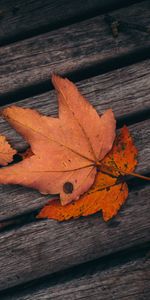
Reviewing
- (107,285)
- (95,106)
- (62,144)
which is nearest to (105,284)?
(107,285)

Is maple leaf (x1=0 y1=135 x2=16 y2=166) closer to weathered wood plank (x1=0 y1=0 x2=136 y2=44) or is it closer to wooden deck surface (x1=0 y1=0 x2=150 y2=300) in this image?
wooden deck surface (x1=0 y1=0 x2=150 y2=300)

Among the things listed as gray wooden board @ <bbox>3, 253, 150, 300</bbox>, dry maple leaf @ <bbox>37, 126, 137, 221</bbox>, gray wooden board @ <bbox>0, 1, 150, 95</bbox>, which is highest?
gray wooden board @ <bbox>0, 1, 150, 95</bbox>

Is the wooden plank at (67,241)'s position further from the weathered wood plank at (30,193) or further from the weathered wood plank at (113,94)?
the weathered wood plank at (113,94)

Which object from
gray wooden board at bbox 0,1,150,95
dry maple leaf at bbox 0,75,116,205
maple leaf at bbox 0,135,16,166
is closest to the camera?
dry maple leaf at bbox 0,75,116,205

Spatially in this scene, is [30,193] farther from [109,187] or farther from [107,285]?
[107,285]

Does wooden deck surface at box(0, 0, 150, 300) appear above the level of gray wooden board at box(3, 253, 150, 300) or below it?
above

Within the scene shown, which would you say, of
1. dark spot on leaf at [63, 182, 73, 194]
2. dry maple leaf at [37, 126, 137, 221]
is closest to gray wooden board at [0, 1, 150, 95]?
dry maple leaf at [37, 126, 137, 221]

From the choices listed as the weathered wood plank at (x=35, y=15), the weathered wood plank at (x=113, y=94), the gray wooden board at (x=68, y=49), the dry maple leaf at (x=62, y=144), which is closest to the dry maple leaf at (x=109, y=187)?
the dry maple leaf at (x=62, y=144)
